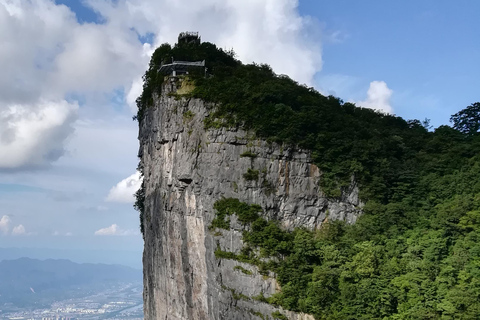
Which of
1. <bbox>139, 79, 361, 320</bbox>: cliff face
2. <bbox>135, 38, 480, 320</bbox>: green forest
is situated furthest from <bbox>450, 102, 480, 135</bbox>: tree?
<bbox>139, 79, 361, 320</bbox>: cliff face

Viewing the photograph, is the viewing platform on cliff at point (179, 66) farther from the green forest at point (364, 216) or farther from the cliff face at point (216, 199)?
the cliff face at point (216, 199)

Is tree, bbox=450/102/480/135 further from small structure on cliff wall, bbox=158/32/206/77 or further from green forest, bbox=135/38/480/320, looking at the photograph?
small structure on cliff wall, bbox=158/32/206/77

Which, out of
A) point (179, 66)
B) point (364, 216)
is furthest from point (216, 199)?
point (179, 66)

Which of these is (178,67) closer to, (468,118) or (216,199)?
(216,199)

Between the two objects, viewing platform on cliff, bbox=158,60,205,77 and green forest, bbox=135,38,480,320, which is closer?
green forest, bbox=135,38,480,320

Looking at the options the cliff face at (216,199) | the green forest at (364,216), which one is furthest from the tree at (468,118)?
the cliff face at (216,199)
